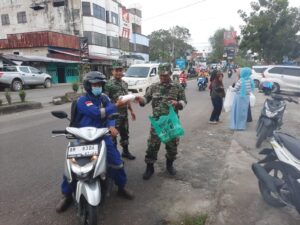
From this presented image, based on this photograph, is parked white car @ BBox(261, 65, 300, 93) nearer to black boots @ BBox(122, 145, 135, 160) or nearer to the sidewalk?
the sidewalk

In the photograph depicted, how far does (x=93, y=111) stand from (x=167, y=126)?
1233mm

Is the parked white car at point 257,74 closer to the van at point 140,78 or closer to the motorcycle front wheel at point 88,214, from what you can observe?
the van at point 140,78

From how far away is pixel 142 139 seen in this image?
6.66 m

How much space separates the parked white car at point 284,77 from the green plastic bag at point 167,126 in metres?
14.3

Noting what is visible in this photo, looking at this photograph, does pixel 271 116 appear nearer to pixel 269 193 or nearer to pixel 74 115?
pixel 269 193

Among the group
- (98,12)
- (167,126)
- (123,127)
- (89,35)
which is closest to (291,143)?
(167,126)

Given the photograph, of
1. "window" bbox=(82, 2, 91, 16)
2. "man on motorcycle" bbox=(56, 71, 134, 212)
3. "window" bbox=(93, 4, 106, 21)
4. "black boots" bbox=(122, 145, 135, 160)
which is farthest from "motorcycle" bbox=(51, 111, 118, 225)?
"window" bbox=(93, 4, 106, 21)

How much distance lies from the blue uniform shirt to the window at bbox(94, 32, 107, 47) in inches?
1359

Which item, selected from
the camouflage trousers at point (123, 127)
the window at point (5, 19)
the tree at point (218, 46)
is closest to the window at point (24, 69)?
the camouflage trousers at point (123, 127)

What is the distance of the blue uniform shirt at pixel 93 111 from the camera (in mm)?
3256

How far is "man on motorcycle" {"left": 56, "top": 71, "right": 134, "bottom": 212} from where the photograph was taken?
325cm

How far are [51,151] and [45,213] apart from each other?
2541 mm

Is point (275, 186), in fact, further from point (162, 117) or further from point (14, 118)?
point (14, 118)

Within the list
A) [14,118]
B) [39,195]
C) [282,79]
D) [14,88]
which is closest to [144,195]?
[39,195]
